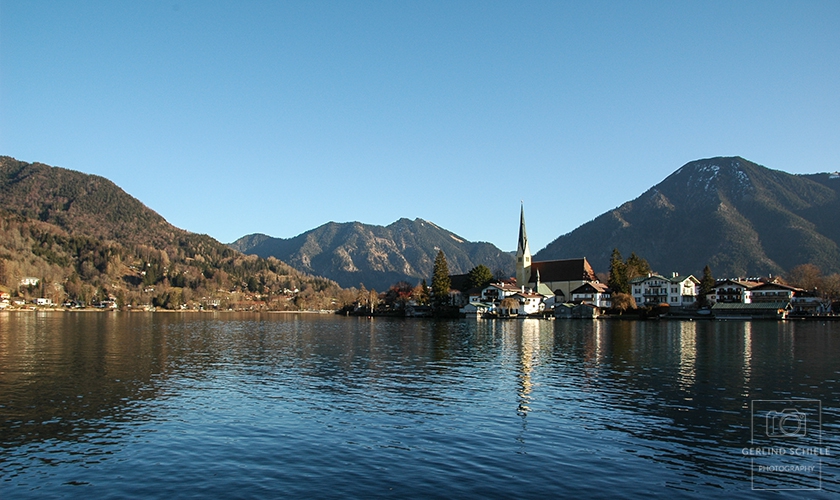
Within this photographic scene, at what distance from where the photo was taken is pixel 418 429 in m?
21.8

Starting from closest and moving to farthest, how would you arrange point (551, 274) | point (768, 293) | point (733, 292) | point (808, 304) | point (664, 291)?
1. point (808, 304)
2. point (768, 293)
3. point (733, 292)
4. point (664, 291)
5. point (551, 274)

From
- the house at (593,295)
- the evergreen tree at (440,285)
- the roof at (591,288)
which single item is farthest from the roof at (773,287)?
the evergreen tree at (440,285)

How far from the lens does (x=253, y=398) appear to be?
28.1 m

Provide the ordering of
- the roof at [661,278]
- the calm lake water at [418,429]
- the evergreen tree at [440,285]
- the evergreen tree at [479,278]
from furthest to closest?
the evergreen tree at [479,278] → the evergreen tree at [440,285] → the roof at [661,278] → the calm lake water at [418,429]

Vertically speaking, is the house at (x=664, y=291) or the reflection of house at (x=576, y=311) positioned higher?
the house at (x=664, y=291)

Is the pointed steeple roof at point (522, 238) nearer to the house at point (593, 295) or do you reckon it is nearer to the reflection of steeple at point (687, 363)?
the house at point (593, 295)

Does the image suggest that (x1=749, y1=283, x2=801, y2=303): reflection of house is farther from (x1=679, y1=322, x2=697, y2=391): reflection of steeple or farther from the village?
(x1=679, y1=322, x2=697, y2=391): reflection of steeple

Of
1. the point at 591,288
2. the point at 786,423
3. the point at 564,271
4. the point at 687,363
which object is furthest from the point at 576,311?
the point at 786,423

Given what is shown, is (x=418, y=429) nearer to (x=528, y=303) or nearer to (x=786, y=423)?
(x=786, y=423)

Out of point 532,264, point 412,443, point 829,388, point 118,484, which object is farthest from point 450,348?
point 532,264

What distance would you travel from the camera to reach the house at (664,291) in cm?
13875

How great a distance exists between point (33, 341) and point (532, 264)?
137405 mm

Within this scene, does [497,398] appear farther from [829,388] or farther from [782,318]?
[782,318]

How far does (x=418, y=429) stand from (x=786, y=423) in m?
14.7
